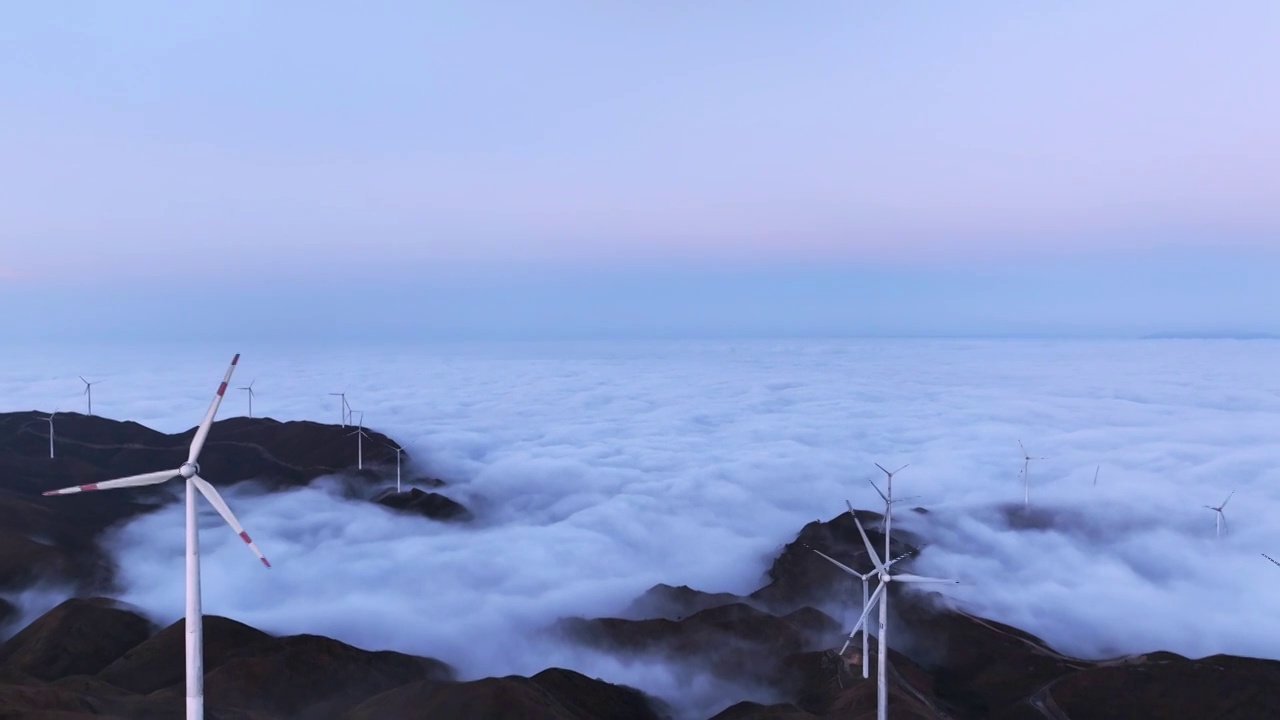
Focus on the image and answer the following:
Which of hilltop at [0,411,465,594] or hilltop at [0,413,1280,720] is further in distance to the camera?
hilltop at [0,411,465,594]

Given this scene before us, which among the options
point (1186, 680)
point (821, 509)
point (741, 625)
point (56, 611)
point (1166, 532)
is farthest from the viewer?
point (821, 509)

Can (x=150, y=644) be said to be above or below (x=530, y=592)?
above

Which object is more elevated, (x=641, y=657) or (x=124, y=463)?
(x=124, y=463)

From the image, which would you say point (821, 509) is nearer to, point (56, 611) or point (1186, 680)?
point (1186, 680)

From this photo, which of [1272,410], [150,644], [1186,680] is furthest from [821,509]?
[1272,410]

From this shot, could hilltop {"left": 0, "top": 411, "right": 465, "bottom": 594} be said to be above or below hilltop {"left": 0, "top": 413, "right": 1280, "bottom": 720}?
above

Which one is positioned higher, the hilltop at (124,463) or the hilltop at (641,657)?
the hilltop at (124,463)

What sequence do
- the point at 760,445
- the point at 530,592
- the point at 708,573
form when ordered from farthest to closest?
1. the point at 760,445
2. the point at 708,573
3. the point at 530,592

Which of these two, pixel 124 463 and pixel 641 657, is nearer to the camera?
pixel 641 657

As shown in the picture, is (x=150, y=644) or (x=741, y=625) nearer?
(x=150, y=644)

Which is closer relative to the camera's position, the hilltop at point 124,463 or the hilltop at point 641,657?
the hilltop at point 641,657
